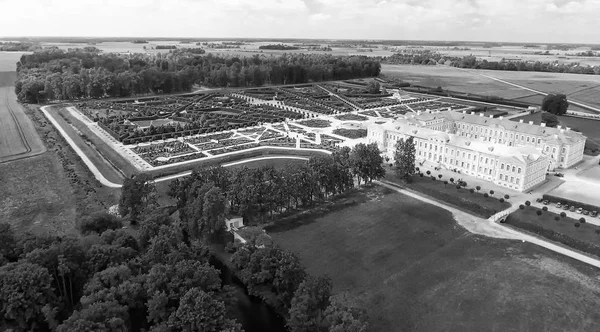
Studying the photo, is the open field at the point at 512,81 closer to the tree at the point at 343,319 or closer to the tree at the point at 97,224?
the tree at the point at 343,319

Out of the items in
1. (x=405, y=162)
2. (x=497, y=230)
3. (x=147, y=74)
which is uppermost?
(x=147, y=74)

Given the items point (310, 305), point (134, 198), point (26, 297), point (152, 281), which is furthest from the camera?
point (134, 198)

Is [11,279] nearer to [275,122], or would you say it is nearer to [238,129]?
[238,129]

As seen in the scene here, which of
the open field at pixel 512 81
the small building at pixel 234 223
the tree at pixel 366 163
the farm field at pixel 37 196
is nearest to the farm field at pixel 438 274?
the small building at pixel 234 223

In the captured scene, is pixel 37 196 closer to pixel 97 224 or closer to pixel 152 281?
pixel 97 224

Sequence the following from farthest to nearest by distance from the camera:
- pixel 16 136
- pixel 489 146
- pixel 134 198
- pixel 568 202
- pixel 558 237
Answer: pixel 16 136 → pixel 489 146 → pixel 568 202 → pixel 134 198 → pixel 558 237

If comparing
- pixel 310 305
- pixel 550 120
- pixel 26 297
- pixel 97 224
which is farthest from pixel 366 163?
pixel 550 120

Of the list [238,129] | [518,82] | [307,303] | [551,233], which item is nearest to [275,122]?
[238,129]
